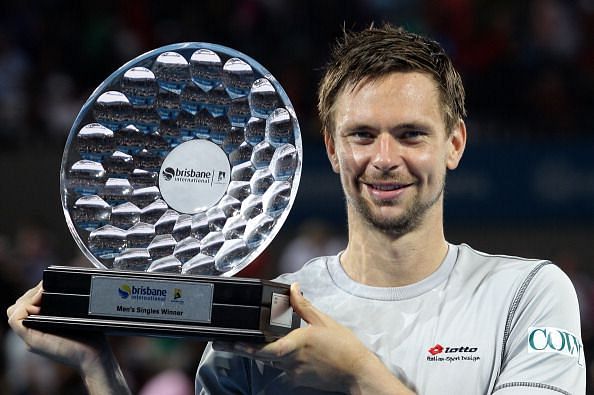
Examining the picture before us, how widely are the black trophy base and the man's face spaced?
355mm

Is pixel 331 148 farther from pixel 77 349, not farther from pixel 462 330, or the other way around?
pixel 77 349

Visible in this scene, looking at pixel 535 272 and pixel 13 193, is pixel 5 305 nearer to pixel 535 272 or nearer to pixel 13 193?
pixel 13 193

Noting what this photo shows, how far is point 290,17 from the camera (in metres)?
9.83

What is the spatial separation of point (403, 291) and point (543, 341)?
39cm

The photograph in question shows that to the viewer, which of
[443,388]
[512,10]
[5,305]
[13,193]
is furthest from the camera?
[512,10]

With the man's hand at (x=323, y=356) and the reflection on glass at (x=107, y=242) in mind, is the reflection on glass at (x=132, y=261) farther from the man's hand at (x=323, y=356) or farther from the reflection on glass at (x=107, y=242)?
the man's hand at (x=323, y=356)

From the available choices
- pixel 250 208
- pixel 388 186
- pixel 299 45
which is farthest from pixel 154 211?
pixel 299 45

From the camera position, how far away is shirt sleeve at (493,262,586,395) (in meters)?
2.62

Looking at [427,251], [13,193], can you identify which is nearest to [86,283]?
[427,251]

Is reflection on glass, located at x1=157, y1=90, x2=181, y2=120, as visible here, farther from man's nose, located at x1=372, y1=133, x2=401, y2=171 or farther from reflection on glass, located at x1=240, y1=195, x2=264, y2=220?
man's nose, located at x1=372, y1=133, x2=401, y2=171

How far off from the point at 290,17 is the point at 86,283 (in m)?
7.48

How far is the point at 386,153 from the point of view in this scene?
2.69 meters

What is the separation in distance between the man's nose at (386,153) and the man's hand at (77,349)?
789mm

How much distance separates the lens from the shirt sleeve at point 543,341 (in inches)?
103
